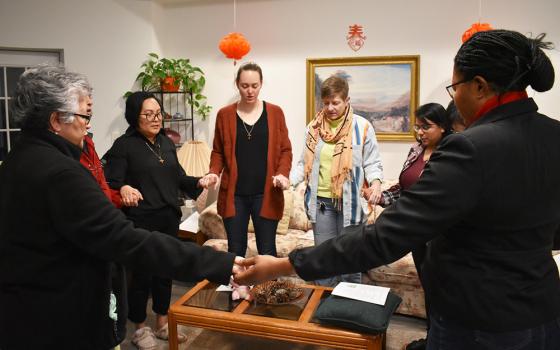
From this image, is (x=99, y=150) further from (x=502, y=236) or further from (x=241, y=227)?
(x=502, y=236)

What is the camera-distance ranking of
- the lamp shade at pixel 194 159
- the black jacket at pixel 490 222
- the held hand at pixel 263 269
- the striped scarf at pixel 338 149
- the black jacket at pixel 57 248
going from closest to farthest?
1. the black jacket at pixel 490 222
2. the black jacket at pixel 57 248
3. the held hand at pixel 263 269
4. the striped scarf at pixel 338 149
5. the lamp shade at pixel 194 159

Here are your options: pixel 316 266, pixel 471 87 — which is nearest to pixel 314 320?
pixel 316 266

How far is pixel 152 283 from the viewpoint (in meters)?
3.02

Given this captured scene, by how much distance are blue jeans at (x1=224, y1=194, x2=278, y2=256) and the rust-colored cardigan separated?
46 millimetres

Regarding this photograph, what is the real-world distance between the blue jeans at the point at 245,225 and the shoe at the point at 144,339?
72 centimetres

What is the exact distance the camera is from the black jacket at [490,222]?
3.63 feet

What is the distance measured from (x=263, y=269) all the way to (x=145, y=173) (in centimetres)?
140

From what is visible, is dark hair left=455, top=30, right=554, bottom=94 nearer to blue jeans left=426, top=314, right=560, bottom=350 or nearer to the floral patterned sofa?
blue jeans left=426, top=314, right=560, bottom=350

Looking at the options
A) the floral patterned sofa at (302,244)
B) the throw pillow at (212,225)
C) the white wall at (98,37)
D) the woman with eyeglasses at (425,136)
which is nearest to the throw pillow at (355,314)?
the woman with eyeglasses at (425,136)

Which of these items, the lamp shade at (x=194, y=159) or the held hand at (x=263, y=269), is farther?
the lamp shade at (x=194, y=159)

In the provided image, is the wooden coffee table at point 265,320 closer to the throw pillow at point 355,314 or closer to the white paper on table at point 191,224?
the throw pillow at point 355,314

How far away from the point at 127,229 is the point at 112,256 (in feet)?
0.27

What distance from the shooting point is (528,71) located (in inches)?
45.2

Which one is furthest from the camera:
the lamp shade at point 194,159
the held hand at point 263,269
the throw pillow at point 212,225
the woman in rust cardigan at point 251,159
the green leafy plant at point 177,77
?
the green leafy plant at point 177,77
